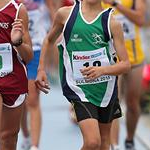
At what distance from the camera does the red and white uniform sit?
6371mm

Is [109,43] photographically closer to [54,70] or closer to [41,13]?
[41,13]

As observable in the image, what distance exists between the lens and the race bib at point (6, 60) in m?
6.44

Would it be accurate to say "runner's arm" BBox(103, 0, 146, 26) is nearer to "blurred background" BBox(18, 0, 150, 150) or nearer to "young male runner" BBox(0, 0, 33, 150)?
"blurred background" BBox(18, 0, 150, 150)

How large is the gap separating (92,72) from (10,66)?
678mm

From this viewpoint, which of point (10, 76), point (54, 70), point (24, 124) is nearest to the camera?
point (10, 76)

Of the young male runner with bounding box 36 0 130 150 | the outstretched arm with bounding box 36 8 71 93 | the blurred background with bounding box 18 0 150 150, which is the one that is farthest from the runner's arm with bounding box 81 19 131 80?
the blurred background with bounding box 18 0 150 150

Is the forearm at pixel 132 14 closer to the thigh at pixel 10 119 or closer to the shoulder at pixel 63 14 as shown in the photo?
the shoulder at pixel 63 14

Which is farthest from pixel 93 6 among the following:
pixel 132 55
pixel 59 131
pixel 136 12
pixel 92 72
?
pixel 59 131

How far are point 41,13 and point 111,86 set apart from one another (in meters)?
2.24

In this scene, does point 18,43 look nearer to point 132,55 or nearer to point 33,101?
point 33,101

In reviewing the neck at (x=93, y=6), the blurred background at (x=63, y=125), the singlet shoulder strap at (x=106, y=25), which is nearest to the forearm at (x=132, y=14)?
the blurred background at (x=63, y=125)

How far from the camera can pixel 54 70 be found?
61.8 ft

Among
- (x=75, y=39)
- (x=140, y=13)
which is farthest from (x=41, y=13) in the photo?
(x=75, y=39)

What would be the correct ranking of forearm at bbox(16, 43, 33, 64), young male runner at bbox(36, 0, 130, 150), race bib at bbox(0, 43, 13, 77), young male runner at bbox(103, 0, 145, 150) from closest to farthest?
forearm at bbox(16, 43, 33, 64) → race bib at bbox(0, 43, 13, 77) → young male runner at bbox(36, 0, 130, 150) → young male runner at bbox(103, 0, 145, 150)
